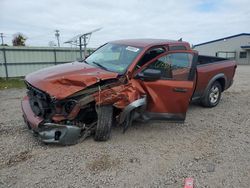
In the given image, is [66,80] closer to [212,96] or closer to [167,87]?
[167,87]

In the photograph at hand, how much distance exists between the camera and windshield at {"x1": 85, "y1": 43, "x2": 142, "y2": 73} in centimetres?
495

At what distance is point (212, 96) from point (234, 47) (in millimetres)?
37866

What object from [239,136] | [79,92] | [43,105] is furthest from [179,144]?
[43,105]

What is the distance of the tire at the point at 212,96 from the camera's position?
6907 mm

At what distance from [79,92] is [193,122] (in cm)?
291

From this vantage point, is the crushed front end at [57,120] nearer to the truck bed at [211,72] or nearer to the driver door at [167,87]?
the driver door at [167,87]

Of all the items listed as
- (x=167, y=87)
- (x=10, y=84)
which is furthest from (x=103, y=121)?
(x=10, y=84)

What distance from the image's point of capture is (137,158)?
405cm

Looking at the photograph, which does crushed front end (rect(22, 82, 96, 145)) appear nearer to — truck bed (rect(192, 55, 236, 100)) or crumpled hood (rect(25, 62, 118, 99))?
crumpled hood (rect(25, 62, 118, 99))

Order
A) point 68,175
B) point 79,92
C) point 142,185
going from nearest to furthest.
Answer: point 142,185
point 68,175
point 79,92

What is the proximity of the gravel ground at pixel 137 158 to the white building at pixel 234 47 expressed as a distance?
36.6 metres

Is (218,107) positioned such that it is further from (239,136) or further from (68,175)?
(68,175)

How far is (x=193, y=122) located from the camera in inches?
232

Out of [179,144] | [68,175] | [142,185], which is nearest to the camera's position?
[142,185]
